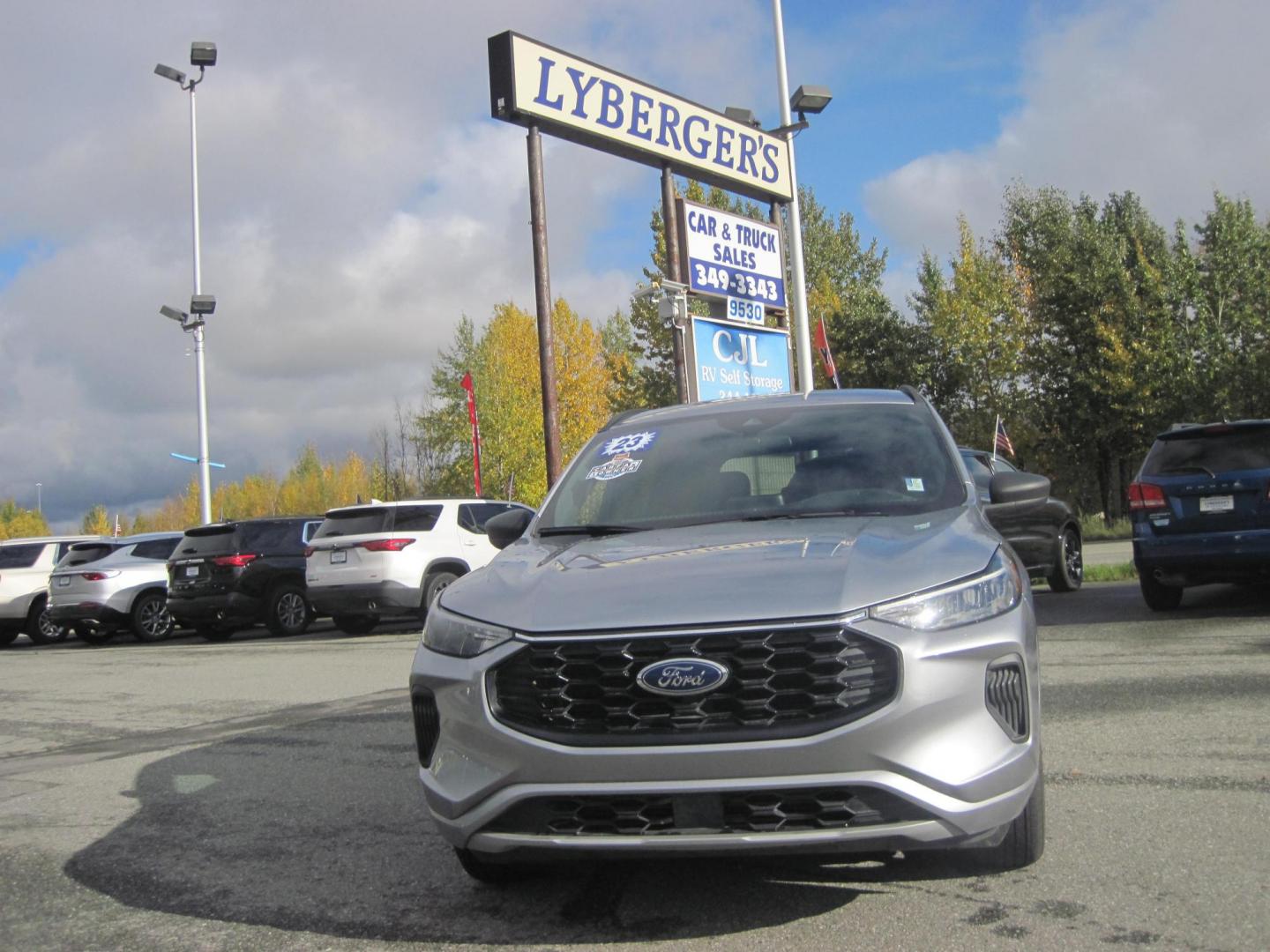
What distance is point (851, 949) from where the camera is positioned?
11.0 feet

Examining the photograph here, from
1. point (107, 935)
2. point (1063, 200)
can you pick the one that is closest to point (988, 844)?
point (107, 935)

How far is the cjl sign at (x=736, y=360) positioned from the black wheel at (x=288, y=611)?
6795mm

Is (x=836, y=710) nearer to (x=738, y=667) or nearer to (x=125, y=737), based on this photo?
(x=738, y=667)

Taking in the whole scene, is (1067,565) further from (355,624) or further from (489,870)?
(489,870)

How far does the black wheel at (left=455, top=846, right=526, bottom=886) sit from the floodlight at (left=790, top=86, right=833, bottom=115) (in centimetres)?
1968

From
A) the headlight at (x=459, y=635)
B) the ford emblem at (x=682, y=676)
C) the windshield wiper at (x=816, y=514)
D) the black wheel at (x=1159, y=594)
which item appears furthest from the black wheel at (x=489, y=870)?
the black wheel at (x=1159, y=594)

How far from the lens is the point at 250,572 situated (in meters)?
17.6

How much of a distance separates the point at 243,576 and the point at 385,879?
14.0m

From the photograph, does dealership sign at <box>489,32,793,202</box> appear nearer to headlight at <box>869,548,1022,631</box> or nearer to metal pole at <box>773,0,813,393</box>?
metal pole at <box>773,0,813,393</box>

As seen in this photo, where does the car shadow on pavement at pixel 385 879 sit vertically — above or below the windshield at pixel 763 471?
below

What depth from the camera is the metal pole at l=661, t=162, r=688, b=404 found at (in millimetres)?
19609

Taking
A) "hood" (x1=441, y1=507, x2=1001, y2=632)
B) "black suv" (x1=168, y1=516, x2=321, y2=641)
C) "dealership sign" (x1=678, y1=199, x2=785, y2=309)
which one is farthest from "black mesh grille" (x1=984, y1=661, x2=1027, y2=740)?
"dealership sign" (x1=678, y1=199, x2=785, y2=309)

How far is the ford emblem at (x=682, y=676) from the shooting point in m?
3.21

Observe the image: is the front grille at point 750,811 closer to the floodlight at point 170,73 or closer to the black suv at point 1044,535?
the black suv at point 1044,535
